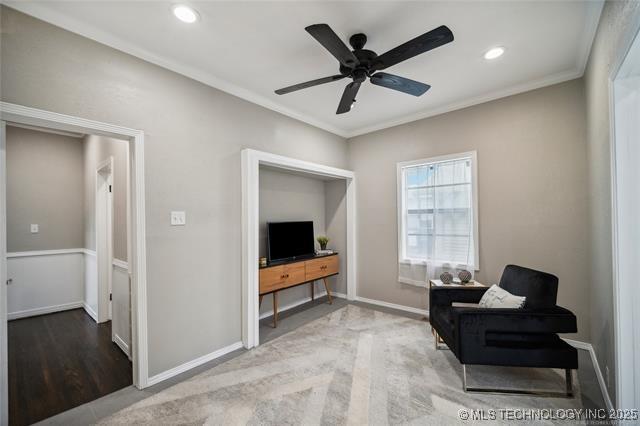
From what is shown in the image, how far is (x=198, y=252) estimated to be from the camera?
8.50ft

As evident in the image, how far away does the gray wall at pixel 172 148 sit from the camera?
72.0 inches

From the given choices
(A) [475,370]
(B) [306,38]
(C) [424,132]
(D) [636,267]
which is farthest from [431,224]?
(B) [306,38]

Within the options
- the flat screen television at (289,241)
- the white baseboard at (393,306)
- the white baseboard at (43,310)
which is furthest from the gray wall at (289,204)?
the white baseboard at (43,310)

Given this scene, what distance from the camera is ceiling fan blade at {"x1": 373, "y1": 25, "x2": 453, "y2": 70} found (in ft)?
5.33

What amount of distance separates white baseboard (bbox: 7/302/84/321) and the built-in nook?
299 centimetres

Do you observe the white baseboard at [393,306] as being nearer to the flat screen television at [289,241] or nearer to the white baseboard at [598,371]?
the flat screen television at [289,241]

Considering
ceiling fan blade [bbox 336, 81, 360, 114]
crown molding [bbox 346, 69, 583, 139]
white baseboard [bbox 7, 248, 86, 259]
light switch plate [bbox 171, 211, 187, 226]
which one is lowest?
white baseboard [bbox 7, 248, 86, 259]

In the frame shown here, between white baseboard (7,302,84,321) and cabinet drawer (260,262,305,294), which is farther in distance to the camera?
white baseboard (7,302,84,321)

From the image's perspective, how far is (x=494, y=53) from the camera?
2.39m

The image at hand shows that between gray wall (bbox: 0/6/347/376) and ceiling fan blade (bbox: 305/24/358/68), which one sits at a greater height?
ceiling fan blade (bbox: 305/24/358/68)

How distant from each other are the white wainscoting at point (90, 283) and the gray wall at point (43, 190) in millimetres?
407

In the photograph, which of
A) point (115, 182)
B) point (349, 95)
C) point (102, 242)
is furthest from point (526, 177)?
point (102, 242)

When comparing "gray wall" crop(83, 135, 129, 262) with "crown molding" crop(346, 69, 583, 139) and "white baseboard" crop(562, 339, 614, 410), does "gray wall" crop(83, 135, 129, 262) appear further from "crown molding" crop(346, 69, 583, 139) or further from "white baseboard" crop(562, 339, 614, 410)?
"white baseboard" crop(562, 339, 614, 410)

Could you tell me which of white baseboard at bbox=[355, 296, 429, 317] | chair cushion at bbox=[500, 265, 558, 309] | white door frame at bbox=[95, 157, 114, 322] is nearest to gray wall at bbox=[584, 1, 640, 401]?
chair cushion at bbox=[500, 265, 558, 309]
